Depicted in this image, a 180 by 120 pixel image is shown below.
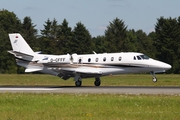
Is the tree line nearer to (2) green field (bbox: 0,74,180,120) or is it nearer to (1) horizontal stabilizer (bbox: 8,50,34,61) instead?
(1) horizontal stabilizer (bbox: 8,50,34,61)

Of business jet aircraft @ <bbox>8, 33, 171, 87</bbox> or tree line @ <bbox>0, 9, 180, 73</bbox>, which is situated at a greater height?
tree line @ <bbox>0, 9, 180, 73</bbox>

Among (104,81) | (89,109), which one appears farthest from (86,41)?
(89,109)

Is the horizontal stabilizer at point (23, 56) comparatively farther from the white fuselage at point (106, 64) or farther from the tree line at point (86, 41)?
the tree line at point (86, 41)

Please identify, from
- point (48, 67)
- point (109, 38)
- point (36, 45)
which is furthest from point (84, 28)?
point (48, 67)

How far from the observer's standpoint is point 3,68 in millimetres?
105312

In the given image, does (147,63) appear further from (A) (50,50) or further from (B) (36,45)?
(B) (36,45)

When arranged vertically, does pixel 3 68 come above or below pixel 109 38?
below

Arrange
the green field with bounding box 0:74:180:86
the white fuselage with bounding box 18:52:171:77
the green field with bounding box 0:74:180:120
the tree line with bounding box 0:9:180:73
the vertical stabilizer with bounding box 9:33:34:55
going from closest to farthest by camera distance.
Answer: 1. the green field with bounding box 0:74:180:120
2. the white fuselage with bounding box 18:52:171:77
3. the vertical stabilizer with bounding box 9:33:34:55
4. the green field with bounding box 0:74:180:86
5. the tree line with bounding box 0:9:180:73

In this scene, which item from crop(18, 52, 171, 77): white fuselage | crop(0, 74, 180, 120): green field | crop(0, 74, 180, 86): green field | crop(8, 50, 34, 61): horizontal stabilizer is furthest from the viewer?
crop(0, 74, 180, 86): green field

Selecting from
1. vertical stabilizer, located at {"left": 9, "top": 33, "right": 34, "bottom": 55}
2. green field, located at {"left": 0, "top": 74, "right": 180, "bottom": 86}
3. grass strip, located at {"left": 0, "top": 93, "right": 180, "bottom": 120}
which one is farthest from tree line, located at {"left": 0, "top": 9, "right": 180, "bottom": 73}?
grass strip, located at {"left": 0, "top": 93, "right": 180, "bottom": 120}

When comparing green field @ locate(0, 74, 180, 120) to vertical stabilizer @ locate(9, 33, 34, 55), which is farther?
vertical stabilizer @ locate(9, 33, 34, 55)

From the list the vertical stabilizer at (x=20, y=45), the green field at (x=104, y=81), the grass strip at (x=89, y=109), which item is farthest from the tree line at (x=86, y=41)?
the grass strip at (x=89, y=109)

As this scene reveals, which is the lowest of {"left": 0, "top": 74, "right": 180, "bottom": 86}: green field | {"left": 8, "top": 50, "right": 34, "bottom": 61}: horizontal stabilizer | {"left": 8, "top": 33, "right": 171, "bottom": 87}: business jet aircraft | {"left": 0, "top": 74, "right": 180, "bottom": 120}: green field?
{"left": 0, "top": 74, "right": 180, "bottom": 120}: green field

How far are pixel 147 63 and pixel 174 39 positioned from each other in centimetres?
6132
